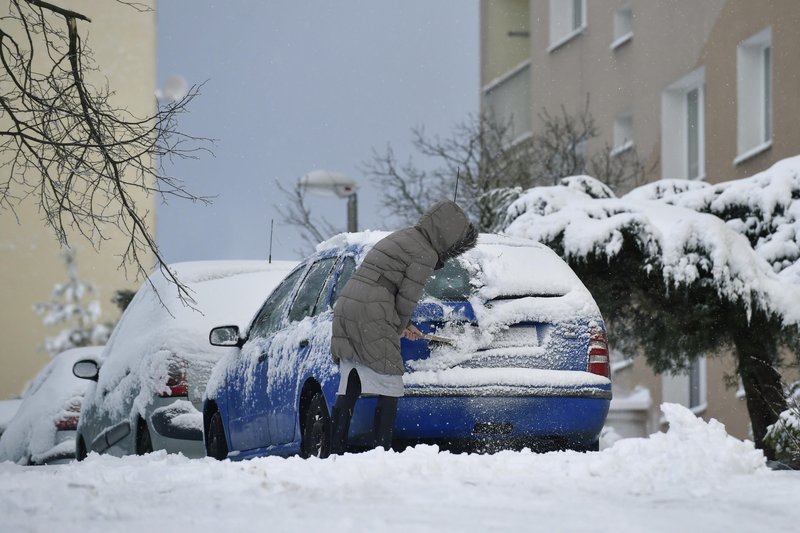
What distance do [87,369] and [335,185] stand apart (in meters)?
6.77

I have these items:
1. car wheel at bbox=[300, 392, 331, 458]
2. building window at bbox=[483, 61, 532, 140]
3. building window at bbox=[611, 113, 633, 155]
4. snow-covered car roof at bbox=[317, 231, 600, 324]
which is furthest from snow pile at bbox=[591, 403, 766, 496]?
building window at bbox=[483, 61, 532, 140]

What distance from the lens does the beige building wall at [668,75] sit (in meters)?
20.3

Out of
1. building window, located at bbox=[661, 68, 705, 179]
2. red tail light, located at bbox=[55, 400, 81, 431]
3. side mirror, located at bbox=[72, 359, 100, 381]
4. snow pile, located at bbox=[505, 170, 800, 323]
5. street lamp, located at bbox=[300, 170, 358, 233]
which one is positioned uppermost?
building window, located at bbox=[661, 68, 705, 179]

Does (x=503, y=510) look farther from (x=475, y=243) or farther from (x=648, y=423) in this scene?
(x=648, y=423)

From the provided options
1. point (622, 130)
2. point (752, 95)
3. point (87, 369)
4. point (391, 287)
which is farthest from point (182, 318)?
point (622, 130)

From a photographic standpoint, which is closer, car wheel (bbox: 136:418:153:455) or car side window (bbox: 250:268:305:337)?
car side window (bbox: 250:268:305:337)

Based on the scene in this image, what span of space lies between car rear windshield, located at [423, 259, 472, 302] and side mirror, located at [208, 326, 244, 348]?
6.52ft

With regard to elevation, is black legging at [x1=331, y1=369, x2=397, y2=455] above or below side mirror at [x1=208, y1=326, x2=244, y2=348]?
below

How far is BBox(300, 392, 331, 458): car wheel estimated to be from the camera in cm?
878

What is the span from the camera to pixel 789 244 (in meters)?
11.7

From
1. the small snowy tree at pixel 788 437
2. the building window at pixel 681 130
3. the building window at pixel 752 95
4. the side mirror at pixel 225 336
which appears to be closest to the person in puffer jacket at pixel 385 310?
the side mirror at pixel 225 336

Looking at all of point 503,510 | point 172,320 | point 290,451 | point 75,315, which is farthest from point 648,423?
point 75,315

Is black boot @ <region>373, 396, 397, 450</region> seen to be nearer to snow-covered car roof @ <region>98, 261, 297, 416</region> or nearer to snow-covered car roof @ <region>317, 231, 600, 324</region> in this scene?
snow-covered car roof @ <region>317, 231, 600, 324</region>

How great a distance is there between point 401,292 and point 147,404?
3.28 meters
